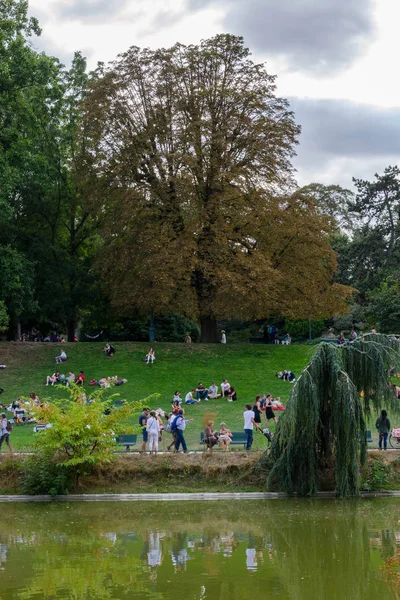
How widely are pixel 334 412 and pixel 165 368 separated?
21.7 metres

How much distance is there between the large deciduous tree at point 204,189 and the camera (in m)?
45.4

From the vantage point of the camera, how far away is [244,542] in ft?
58.1

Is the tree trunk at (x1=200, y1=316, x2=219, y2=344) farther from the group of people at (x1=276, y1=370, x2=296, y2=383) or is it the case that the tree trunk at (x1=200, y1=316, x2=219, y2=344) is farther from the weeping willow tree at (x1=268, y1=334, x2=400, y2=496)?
the weeping willow tree at (x1=268, y1=334, x2=400, y2=496)

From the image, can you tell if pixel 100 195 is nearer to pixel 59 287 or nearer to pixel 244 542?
pixel 59 287

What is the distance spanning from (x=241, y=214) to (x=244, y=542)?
30.5m

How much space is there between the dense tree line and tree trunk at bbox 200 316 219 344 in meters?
0.07

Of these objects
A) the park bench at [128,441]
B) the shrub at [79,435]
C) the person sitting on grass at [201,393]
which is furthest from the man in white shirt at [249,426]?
the person sitting on grass at [201,393]

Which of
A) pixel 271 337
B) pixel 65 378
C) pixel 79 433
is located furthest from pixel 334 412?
pixel 271 337

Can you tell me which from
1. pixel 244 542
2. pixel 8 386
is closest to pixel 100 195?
pixel 8 386

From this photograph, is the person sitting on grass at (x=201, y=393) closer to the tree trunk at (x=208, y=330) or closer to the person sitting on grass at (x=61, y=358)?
the person sitting on grass at (x=61, y=358)

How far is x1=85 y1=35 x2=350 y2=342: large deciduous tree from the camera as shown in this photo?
45.4 m

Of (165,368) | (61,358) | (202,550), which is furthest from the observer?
(61,358)

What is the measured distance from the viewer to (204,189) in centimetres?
4703

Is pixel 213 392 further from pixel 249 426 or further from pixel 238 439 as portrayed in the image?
pixel 249 426
